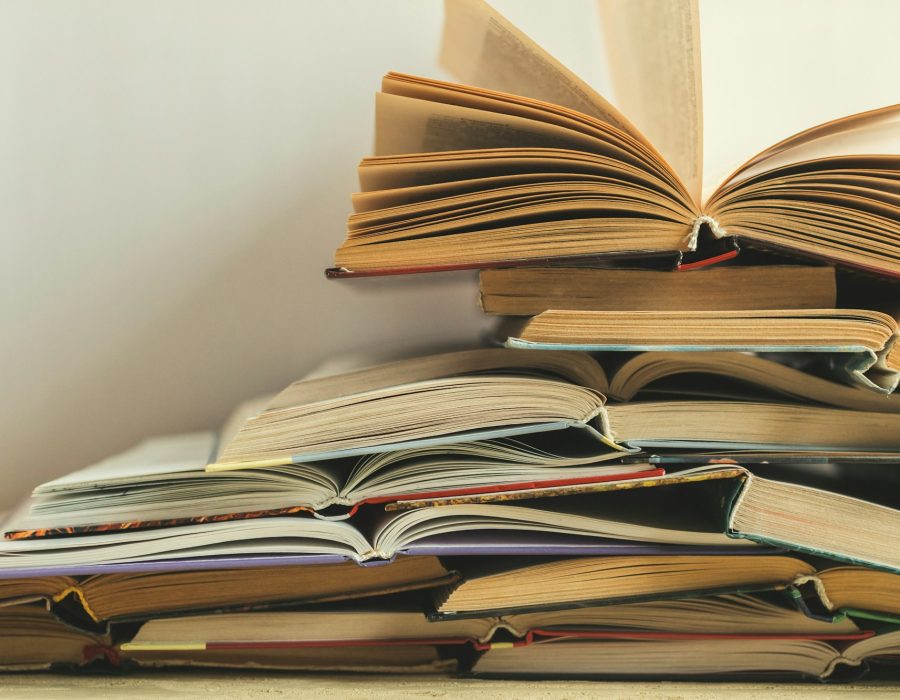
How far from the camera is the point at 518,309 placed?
0.68m

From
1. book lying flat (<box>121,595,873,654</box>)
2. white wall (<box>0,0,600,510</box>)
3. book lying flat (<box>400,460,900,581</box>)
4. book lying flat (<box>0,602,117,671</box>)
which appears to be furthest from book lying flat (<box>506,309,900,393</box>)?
book lying flat (<box>0,602,117,671</box>)

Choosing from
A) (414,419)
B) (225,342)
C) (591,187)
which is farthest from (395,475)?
(225,342)

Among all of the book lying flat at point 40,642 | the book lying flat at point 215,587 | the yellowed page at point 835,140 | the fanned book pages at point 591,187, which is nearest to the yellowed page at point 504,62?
the fanned book pages at point 591,187

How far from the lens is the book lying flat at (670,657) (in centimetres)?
69

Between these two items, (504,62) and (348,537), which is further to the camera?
(504,62)

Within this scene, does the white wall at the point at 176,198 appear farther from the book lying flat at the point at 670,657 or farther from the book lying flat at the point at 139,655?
the book lying flat at the point at 670,657

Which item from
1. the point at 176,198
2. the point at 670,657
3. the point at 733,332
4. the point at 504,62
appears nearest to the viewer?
the point at 733,332

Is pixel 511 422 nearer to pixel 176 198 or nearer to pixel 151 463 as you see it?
pixel 151 463

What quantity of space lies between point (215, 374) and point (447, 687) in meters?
0.53

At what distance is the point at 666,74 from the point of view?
726mm

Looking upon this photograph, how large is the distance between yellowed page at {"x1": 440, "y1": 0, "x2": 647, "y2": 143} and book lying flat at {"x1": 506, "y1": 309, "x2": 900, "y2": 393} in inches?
7.3

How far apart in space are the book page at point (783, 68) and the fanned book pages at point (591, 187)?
30cm

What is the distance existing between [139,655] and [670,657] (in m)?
0.49

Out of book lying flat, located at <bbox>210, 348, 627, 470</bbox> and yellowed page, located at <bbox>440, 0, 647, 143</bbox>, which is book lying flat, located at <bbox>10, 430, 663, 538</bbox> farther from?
yellowed page, located at <bbox>440, 0, 647, 143</bbox>
